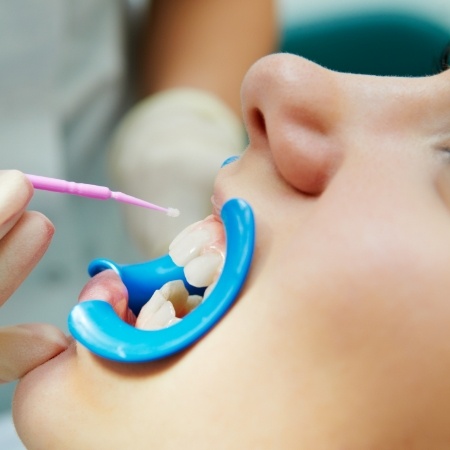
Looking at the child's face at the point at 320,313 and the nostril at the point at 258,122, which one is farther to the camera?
the nostril at the point at 258,122

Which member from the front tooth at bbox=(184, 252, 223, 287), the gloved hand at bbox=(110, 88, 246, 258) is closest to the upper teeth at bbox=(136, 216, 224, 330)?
the front tooth at bbox=(184, 252, 223, 287)

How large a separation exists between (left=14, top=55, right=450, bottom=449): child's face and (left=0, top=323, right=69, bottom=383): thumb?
1.5 inches

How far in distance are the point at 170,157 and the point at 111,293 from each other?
56cm

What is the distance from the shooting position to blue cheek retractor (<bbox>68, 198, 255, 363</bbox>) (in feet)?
1.53

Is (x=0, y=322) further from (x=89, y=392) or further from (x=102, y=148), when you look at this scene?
(x=89, y=392)

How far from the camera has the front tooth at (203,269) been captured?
0.53 metres

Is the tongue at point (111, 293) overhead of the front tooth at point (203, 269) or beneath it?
beneath

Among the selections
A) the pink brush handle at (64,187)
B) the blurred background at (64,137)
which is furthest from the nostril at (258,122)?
the blurred background at (64,137)

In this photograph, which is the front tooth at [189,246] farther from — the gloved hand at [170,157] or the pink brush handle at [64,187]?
the gloved hand at [170,157]

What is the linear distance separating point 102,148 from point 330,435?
3.22 feet

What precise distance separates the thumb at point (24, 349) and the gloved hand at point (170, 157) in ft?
1.78

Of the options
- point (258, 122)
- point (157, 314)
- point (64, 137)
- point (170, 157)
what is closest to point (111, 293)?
point (157, 314)

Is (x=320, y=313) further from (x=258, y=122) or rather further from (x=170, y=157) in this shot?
(x=170, y=157)

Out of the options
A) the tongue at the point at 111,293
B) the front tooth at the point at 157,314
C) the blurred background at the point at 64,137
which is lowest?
the blurred background at the point at 64,137
